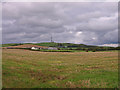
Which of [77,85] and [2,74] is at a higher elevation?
[2,74]

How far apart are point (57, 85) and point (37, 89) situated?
2.33 meters

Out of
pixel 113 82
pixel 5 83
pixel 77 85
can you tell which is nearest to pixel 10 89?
pixel 5 83

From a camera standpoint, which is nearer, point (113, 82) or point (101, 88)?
point (101, 88)

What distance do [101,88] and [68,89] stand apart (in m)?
3.52

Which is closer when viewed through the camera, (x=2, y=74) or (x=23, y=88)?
(x=23, y=88)

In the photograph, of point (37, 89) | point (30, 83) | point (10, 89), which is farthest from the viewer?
point (30, 83)

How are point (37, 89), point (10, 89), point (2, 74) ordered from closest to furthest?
point (10, 89)
point (37, 89)
point (2, 74)

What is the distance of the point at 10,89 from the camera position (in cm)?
1153

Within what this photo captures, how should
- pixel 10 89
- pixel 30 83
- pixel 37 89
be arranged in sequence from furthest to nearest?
1. pixel 30 83
2. pixel 37 89
3. pixel 10 89

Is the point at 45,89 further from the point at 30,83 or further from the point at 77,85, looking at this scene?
the point at 77,85

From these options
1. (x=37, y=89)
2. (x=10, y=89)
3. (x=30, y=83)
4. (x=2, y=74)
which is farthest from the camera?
(x=2, y=74)

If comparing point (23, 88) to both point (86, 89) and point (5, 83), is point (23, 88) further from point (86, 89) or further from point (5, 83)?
point (86, 89)

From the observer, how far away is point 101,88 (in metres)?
12.9

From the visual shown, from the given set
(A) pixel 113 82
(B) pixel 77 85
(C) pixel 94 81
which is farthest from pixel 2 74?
(A) pixel 113 82
